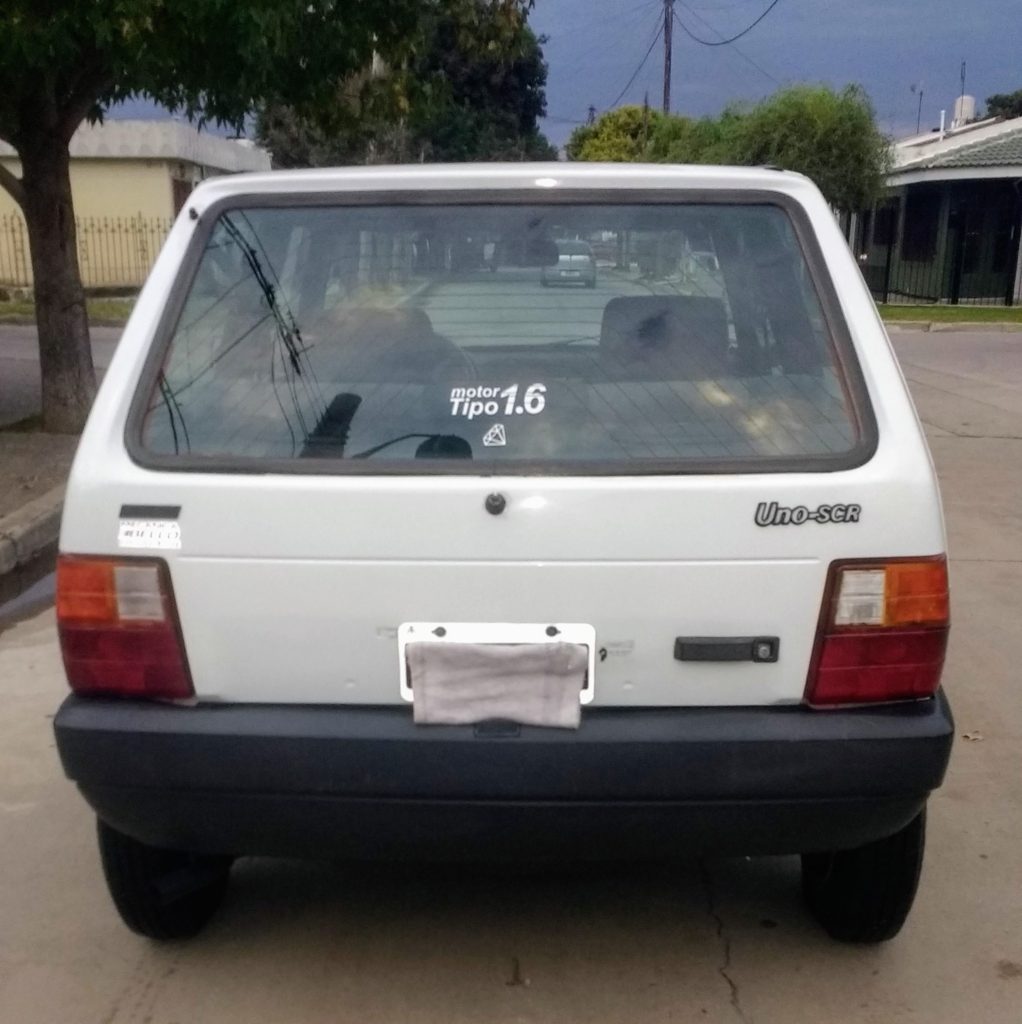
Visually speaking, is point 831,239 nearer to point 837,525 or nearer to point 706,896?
point 837,525

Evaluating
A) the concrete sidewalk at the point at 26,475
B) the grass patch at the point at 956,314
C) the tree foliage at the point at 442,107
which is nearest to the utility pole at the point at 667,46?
the tree foliage at the point at 442,107

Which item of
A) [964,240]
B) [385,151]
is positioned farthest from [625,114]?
[964,240]

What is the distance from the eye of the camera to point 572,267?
3.08 m

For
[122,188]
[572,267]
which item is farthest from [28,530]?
[122,188]

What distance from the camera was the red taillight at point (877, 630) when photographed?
269cm

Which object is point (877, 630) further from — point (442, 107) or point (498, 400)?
point (442, 107)

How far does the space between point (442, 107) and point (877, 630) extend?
8.82 meters

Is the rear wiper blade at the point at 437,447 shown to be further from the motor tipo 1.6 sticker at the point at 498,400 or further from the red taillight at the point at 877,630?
the red taillight at the point at 877,630

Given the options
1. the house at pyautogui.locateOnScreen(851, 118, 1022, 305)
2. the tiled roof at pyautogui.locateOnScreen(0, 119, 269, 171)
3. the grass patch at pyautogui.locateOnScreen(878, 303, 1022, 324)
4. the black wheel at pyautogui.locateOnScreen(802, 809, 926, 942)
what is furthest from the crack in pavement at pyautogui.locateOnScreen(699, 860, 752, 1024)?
the house at pyautogui.locateOnScreen(851, 118, 1022, 305)

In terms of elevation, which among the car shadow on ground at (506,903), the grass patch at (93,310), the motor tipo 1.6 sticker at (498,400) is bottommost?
the grass patch at (93,310)

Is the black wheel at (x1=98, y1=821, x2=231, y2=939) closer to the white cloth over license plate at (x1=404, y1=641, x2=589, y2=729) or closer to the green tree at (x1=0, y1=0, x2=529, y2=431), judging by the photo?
the white cloth over license plate at (x1=404, y1=641, x2=589, y2=729)

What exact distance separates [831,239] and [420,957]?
1925mm

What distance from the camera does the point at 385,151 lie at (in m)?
38.5

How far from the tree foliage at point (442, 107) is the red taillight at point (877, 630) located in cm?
775
